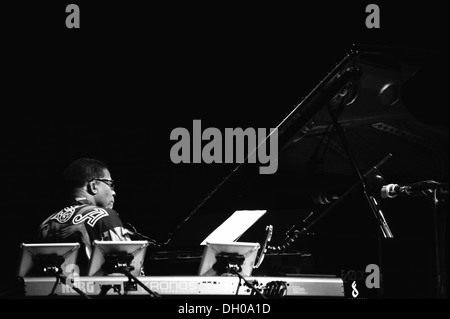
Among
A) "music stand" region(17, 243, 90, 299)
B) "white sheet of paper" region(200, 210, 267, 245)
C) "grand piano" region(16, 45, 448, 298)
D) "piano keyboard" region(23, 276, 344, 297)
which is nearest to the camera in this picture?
"piano keyboard" region(23, 276, 344, 297)

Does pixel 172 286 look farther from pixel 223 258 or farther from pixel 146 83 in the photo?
pixel 146 83

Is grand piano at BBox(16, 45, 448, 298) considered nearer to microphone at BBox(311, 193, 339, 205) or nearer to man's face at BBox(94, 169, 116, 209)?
microphone at BBox(311, 193, 339, 205)

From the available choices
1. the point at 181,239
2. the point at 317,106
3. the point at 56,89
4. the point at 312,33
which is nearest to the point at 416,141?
the point at 317,106

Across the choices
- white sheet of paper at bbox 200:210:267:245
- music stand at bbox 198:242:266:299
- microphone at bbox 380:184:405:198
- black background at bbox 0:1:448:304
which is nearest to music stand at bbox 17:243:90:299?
music stand at bbox 198:242:266:299

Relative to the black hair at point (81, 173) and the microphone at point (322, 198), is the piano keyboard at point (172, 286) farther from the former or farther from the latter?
the microphone at point (322, 198)

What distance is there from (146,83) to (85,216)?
1.62 m

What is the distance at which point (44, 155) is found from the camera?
5.43 metres

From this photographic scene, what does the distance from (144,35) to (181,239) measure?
1603 mm

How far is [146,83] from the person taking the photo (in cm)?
560

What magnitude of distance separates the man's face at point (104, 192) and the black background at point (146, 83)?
903mm

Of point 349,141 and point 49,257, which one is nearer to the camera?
point 49,257

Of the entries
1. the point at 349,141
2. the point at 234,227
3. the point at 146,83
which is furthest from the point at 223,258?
the point at 146,83

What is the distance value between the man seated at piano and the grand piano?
0.32 metres

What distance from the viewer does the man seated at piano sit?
4.19m
